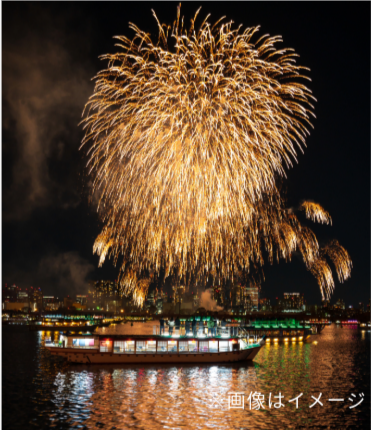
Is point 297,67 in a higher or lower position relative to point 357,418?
higher

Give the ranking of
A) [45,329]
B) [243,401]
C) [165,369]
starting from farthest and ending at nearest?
1. [45,329]
2. [165,369]
3. [243,401]

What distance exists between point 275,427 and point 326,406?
27.3 feet

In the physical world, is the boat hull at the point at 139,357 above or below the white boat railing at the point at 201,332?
below

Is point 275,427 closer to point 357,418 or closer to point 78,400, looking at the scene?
point 357,418

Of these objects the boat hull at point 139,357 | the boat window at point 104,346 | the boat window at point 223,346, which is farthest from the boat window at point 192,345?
the boat window at point 104,346

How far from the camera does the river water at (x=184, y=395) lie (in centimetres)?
3281

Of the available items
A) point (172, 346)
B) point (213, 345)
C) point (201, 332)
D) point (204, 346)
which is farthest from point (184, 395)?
point (201, 332)

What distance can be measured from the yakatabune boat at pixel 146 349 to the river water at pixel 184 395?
5.01ft

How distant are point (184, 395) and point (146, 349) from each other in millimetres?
21825

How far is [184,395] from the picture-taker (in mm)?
41031

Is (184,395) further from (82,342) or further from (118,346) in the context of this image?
(82,342)

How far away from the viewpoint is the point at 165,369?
188 feet

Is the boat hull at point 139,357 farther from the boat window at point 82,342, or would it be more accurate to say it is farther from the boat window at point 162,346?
the boat window at point 82,342

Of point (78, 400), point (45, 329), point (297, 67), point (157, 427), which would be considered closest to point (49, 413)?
point (78, 400)
